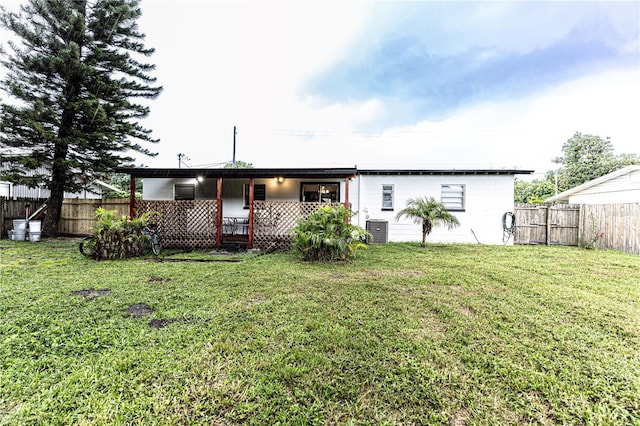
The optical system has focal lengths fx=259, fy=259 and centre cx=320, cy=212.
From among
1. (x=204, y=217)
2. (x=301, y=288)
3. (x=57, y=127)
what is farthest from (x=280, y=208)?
(x=57, y=127)

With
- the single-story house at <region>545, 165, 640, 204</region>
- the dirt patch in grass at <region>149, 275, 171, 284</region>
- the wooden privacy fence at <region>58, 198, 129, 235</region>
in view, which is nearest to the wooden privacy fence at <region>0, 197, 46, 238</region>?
the wooden privacy fence at <region>58, 198, 129, 235</region>

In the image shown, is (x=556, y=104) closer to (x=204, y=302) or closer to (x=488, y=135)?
(x=488, y=135)

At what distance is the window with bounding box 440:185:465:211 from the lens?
996 centimetres

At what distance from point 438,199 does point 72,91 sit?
14.3 m

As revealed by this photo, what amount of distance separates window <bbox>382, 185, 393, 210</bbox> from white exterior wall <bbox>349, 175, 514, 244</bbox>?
137 millimetres

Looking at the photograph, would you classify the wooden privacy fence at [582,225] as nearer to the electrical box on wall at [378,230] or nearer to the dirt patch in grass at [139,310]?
the electrical box on wall at [378,230]

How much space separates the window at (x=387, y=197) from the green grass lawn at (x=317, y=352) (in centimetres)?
622

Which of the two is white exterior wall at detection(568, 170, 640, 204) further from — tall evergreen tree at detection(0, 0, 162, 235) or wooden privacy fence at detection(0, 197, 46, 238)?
wooden privacy fence at detection(0, 197, 46, 238)

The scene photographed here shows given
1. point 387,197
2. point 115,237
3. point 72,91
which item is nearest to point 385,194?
point 387,197

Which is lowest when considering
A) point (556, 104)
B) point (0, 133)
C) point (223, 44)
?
point (0, 133)

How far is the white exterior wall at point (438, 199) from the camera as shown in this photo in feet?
32.1

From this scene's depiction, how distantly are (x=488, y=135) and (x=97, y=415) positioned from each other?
25.1 meters

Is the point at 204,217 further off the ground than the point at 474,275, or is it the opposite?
the point at 204,217

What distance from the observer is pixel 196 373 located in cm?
186
